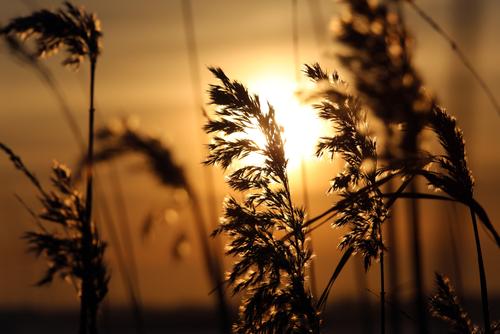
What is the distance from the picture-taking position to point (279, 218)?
3.08 metres

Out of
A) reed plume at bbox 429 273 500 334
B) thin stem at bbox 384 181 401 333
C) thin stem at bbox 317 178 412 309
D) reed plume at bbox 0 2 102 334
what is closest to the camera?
thin stem at bbox 317 178 412 309

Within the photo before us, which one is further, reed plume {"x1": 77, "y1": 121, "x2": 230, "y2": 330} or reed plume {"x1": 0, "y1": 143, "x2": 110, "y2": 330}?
reed plume {"x1": 77, "y1": 121, "x2": 230, "y2": 330}

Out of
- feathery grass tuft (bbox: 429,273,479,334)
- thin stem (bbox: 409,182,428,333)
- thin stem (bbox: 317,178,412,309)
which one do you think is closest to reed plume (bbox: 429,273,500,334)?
feathery grass tuft (bbox: 429,273,479,334)

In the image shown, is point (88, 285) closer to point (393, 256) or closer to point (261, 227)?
point (261, 227)

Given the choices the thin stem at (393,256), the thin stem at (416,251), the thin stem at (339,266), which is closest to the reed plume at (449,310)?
the thin stem at (339,266)

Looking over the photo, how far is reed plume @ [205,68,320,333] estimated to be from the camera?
296 centimetres

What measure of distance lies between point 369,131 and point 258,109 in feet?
1.45

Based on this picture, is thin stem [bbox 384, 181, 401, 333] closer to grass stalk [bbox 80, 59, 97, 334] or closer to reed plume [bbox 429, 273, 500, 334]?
reed plume [bbox 429, 273, 500, 334]

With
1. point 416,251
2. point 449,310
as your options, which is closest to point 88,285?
point 449,310

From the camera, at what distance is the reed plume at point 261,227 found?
2.96 meters

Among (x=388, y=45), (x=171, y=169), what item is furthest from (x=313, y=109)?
(x=171, y=169)

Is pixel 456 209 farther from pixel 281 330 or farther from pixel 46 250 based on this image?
pixel 46 250

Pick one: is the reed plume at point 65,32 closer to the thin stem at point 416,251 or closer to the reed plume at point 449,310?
the reed plume at point 449,310

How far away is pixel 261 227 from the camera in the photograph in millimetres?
3051
